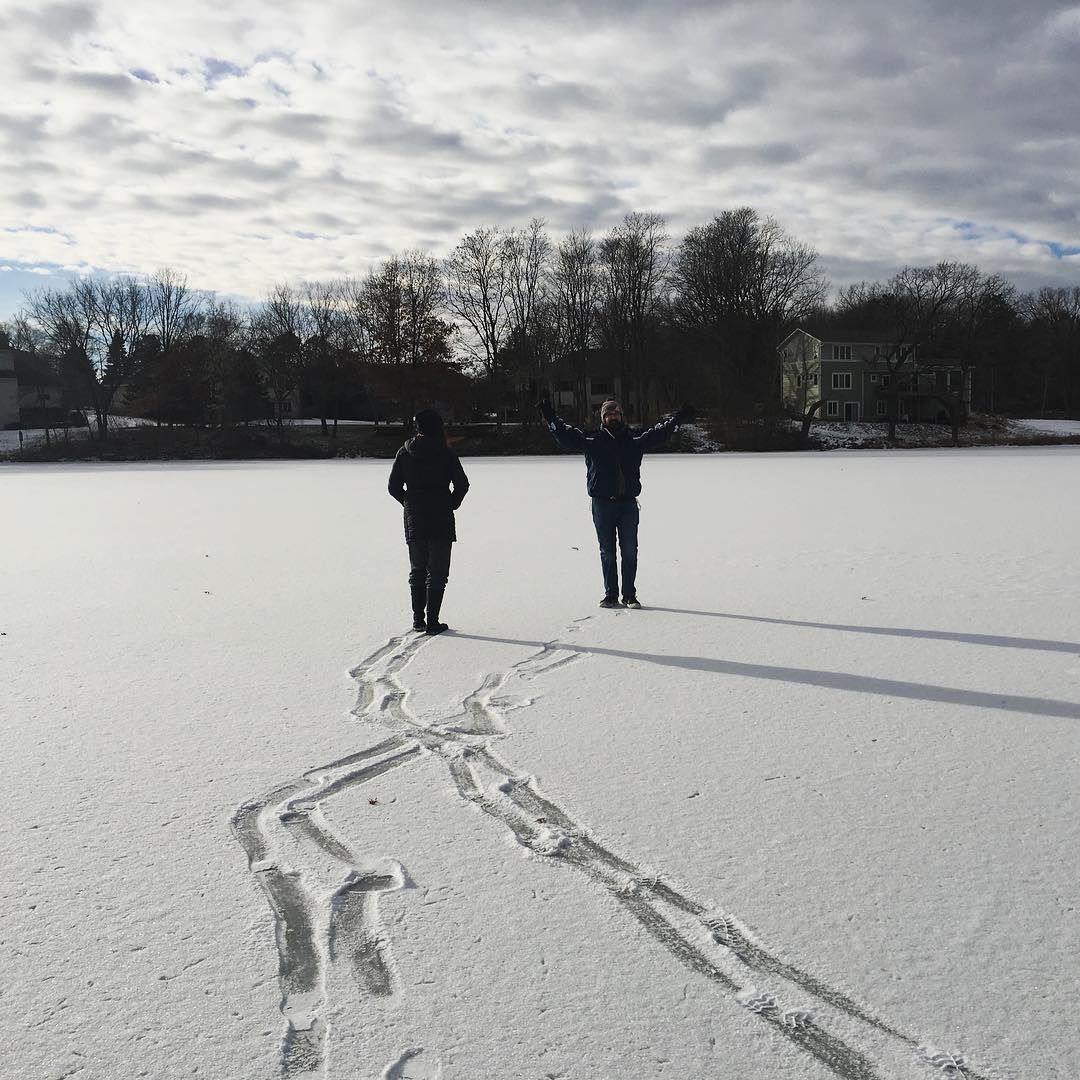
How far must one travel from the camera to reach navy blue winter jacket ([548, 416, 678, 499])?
7.97 m

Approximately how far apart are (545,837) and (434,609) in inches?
151

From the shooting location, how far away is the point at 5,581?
32.4ft

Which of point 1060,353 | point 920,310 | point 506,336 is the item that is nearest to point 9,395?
point 506,336

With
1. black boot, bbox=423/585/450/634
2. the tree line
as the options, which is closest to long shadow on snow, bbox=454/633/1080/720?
black boot, bbox=423/585/450/634

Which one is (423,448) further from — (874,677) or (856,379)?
(856,379)

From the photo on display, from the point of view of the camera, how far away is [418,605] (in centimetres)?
736

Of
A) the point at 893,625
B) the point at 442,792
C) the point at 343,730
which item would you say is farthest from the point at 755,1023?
the point at 893,625

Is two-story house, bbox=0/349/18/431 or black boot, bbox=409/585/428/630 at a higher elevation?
two-story house, bbox=0/349/18/431

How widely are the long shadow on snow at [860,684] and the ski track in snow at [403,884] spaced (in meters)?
1.87

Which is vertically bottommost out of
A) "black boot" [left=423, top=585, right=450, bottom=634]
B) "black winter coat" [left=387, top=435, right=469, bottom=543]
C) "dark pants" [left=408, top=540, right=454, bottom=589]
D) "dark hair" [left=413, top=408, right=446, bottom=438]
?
"black boot" [left=423, top=585, right=450, bottom=634]

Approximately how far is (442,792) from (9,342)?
3536 inches

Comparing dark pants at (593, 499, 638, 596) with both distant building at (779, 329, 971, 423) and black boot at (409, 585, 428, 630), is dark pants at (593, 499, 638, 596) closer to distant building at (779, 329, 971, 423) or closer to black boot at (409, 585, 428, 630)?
black boot at (409, 585, 428, 630)

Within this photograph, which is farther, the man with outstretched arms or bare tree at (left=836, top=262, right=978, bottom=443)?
bare tree at (left=836, top=262, right=978, bottom=443)

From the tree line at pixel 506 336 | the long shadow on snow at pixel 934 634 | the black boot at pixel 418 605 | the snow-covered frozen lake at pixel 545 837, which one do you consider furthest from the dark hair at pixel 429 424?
the tree line at pixel 506 336
